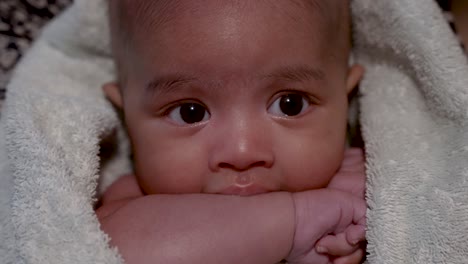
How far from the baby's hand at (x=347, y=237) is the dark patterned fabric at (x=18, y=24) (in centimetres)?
88

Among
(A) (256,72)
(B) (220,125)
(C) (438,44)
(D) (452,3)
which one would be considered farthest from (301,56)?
(D) (452,3)

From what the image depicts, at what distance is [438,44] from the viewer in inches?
51.6

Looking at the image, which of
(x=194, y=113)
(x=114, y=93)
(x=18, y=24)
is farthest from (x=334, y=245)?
(x=18, y=24)

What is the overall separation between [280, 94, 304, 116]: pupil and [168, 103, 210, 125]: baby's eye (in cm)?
14

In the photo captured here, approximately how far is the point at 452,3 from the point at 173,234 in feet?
3.57

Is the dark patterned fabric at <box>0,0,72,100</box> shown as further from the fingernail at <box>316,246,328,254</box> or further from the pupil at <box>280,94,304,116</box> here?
the fingernail at <box>316,246,328,254</box>

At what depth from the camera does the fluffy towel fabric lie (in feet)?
3.67

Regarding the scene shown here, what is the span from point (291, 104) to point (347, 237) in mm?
269

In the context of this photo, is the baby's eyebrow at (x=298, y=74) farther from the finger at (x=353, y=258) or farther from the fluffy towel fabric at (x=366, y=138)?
the finger at (x=353, y=258)

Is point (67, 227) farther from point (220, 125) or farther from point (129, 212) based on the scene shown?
point (220, 125)

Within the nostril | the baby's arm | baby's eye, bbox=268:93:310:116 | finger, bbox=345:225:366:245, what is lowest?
finger, bbox=345:225:366:245

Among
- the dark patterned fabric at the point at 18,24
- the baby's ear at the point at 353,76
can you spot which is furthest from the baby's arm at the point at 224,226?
the dark patterned fabric at the point at 18,24

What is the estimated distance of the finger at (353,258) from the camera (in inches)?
46.0

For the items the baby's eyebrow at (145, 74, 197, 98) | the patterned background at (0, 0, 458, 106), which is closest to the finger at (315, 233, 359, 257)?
the baby's eyebrow at (145, 74, 197, 98)
